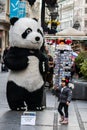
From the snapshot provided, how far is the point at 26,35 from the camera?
13695mm

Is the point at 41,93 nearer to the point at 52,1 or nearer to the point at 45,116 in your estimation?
the point at 45,116

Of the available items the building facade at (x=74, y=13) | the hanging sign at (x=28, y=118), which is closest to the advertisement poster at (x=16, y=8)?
the hanging sign at (x=28, y=118)

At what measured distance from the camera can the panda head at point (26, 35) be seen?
13.7 m

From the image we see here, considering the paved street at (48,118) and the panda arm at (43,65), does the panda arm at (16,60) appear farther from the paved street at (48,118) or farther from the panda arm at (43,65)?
the paved street at (48,118)

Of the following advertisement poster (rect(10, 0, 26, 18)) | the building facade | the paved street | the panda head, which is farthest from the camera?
the building facade

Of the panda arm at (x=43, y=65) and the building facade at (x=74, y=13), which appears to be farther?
the building facade at (x=74, y=13)

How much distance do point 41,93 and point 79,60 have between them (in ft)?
25.8

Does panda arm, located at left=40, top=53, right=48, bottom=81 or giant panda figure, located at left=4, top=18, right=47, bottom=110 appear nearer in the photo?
giant panda figure, located at left=4, top=18, right=47, bottom=110

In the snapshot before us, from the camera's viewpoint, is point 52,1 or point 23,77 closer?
point 23,77

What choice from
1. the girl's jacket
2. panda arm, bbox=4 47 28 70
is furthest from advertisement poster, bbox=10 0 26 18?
the girl's jacket

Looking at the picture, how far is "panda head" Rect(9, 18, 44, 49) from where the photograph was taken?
13.7 m

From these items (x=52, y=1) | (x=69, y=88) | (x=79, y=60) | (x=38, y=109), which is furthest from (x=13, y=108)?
Result: (x=79, y=60)

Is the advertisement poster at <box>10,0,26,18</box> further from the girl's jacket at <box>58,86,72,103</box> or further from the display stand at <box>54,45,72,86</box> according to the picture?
the girl's jacket at <box>58,86,72,103</box>

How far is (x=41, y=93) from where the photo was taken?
14008 mm
